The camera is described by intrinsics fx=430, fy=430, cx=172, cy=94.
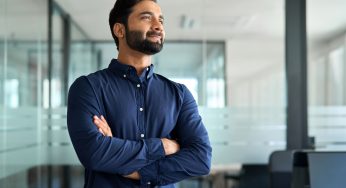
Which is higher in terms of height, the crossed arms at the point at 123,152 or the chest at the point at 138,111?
the chest at the point at 138,111

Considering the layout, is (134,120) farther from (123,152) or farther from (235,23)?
(235,23)

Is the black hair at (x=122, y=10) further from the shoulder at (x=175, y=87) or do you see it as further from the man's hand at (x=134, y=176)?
the man's hand at (x=134, y=176)

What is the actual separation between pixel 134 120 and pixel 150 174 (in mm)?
182

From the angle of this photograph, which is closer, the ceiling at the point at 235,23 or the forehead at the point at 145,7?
the forehead at the point at 145,7

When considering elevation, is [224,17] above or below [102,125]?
above

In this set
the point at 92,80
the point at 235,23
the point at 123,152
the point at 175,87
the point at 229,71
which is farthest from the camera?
the point at 235,23

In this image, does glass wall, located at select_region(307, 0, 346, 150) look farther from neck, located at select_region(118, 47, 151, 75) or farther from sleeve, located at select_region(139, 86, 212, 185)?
neck, located at select_region(118, 47, 151, 75)

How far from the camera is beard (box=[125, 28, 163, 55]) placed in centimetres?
143

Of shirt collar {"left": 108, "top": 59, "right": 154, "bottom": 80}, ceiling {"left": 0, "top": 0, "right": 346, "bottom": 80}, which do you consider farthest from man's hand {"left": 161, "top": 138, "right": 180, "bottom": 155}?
ceiling {"left": 0, "top": 0, "right": 346, "bottom": 80}

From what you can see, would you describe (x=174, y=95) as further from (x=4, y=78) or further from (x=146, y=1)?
(x=4, y=78)

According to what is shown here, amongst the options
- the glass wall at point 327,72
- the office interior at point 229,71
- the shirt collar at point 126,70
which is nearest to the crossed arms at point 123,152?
the shirt collar at point 126,70

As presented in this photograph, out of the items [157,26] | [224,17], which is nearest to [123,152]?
[157,26]

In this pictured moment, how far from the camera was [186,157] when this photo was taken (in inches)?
57.4

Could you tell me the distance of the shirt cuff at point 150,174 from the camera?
1373 mm
